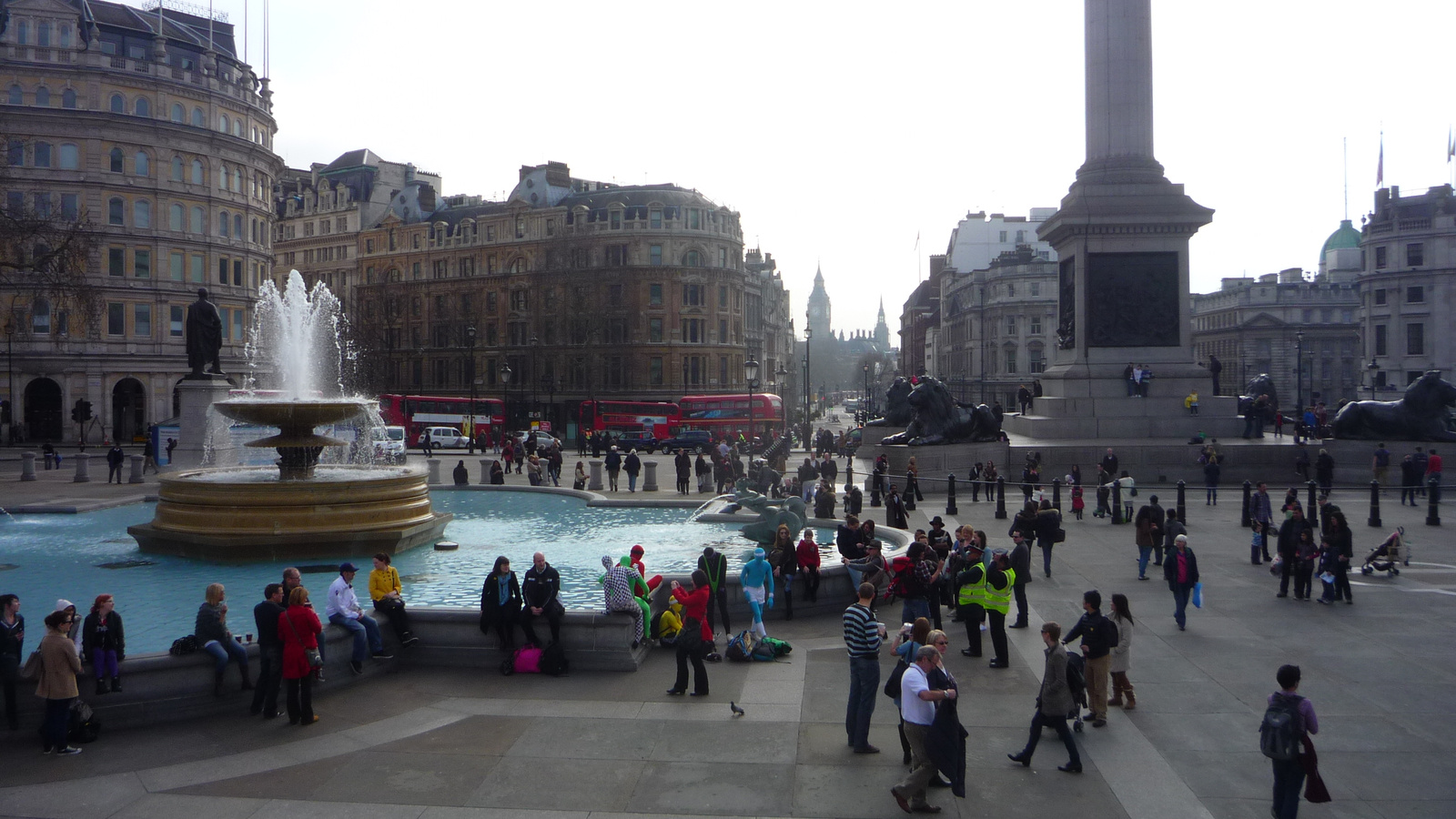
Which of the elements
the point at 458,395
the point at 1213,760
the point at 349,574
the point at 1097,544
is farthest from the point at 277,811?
the point at 458,395

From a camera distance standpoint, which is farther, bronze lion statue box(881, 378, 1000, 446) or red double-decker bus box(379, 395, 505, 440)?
red double-decker bus box(379, 395, 505, 440)

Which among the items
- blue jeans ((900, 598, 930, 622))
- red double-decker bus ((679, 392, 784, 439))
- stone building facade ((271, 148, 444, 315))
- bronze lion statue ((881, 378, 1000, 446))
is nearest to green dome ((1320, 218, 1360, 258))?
red double-decker bus ((679, 392, 784, 439))

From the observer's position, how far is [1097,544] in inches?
731

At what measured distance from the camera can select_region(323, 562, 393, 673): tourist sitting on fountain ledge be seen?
9.97m

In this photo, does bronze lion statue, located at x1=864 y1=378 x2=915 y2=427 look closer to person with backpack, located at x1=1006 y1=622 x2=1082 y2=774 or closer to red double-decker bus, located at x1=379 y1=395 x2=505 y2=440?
person with backpack, located at x1=1006 y1=622 x2=1082 y2=774

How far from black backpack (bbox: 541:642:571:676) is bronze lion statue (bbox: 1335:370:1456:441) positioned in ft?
89.7

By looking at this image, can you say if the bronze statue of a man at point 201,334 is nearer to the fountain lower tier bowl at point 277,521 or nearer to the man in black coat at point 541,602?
the fountain lower tier bowl at point 277,521

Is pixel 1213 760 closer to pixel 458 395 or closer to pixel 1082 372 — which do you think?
pixel 1082 372

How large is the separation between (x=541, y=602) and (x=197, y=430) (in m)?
22.9

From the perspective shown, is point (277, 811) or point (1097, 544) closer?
point (277, 811)

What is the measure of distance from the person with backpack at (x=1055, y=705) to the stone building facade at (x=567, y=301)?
2437 inches

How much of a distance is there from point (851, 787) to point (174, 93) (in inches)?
2466

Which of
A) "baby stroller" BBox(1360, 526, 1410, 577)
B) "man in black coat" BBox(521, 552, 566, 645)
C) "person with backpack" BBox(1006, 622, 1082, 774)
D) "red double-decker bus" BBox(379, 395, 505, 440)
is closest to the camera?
"person with backpack" BBox(1006, 622, 1082, 774)

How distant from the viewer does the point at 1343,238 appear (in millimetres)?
114562
